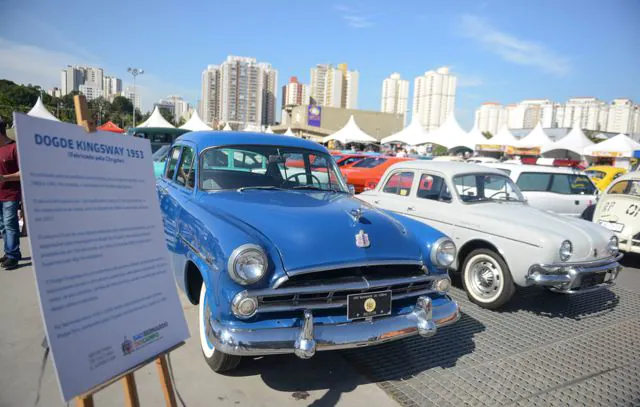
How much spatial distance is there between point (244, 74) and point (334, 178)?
9117cm

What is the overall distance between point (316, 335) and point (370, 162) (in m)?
12.1

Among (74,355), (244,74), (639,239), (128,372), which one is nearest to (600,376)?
(128,372)

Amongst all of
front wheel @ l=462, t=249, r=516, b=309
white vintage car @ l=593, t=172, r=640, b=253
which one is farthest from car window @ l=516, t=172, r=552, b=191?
front wheel @ l=462, t=249, r=516, b=309

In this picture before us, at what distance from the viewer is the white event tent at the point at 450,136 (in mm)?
25234

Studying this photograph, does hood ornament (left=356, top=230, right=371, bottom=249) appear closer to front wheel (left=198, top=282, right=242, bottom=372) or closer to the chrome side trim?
the chrome side trim

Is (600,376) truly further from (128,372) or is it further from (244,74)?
(244,74)

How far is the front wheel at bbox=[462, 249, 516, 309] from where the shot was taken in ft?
15.6

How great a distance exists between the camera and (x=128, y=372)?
184cm

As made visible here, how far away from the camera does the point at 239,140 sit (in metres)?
4.41

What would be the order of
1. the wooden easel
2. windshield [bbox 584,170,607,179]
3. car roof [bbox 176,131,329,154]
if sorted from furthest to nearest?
windshield [bbox 584,170,607,179] → car roof [bbox 176,131,329,154] → the wooden easel

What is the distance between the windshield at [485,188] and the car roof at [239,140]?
2.12m

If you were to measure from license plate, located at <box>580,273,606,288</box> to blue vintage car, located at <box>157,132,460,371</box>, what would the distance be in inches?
83.2

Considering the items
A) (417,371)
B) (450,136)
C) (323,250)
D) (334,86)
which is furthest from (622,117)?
(323,250)

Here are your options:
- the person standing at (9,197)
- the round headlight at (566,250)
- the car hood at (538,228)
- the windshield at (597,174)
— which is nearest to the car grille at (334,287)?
the car hood at (538,228)
